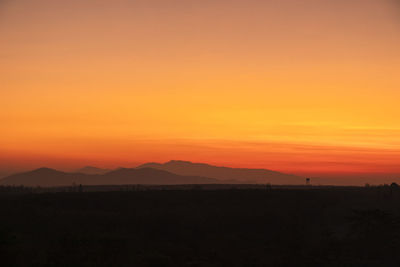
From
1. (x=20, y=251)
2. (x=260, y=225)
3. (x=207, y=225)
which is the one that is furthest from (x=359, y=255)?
(x=20, y=251)

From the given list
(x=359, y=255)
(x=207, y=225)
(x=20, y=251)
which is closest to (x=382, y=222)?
(x=359, y=255)

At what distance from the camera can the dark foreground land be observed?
125 feet

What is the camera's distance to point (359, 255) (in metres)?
41.8

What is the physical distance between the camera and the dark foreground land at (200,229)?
3812 centimetres

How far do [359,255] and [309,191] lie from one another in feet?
68.0

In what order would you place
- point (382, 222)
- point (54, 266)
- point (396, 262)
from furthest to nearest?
point (382, 222) → point (396, 262) → point (54, 266)

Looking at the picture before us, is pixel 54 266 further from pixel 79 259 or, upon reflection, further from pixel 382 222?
pixel 382 222

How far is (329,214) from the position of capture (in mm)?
52125

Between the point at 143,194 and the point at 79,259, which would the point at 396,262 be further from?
the point at 143,194

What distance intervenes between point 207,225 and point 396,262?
52.8 feet

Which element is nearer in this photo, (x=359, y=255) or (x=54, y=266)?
(x=54, y=266)

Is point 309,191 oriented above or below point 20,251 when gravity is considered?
above

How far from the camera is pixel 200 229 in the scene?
46.7 meters

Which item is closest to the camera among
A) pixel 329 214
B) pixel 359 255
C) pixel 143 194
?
pixel 359 255
